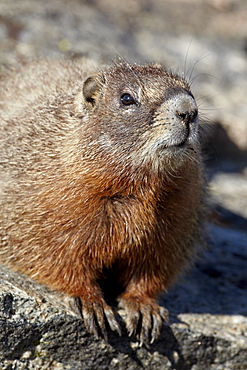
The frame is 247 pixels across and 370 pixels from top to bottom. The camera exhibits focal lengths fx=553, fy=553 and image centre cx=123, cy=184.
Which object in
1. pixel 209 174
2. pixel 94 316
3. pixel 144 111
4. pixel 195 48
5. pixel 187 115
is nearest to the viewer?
pixel 187 115

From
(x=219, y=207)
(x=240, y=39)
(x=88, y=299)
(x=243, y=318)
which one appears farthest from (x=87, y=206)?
(x=240, y=39)

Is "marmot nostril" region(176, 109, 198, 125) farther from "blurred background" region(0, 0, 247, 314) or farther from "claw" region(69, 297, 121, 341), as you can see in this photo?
"blurred background" region(0, 0, 247, 314)

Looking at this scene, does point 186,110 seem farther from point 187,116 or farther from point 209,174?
point 209,174

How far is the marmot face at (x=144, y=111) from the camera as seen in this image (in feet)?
16.7

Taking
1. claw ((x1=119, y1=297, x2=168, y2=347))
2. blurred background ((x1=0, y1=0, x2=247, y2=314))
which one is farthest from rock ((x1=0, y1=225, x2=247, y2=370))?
blurred background ((x1=0, y1=0, x2=247, y2=314))

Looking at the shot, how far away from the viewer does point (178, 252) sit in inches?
249

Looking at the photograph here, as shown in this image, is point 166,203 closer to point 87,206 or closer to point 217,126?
point 87,206

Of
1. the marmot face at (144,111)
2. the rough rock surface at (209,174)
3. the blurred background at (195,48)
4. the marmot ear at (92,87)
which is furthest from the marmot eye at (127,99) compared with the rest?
the blurred background at (195,48)

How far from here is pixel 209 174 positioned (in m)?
10.9

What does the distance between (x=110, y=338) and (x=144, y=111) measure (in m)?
2.34

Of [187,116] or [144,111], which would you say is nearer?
[187,116]

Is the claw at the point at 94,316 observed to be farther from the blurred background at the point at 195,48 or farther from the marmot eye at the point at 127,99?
the blurred background at the point at 195,48

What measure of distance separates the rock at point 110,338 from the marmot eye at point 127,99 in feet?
6.93

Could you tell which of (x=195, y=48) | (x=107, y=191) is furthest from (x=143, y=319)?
(x=195, y=48)
